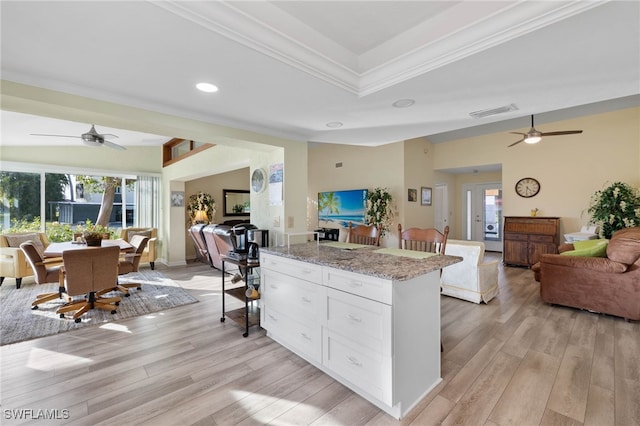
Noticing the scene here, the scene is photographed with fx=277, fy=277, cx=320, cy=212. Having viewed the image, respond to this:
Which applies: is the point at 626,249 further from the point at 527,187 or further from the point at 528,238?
the point at 527,187

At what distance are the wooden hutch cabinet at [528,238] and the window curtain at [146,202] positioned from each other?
825 cm

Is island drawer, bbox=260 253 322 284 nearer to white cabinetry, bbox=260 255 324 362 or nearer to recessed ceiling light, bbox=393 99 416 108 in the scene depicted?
white cabinetry, bbox=260 255 324 362

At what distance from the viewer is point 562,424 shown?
1.68m

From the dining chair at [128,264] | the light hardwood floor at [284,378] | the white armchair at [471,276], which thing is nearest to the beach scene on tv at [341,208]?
the white armchair at [471,276]

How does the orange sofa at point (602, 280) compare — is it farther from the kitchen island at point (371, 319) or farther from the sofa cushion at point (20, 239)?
the sofa cushion at point (20, 239)

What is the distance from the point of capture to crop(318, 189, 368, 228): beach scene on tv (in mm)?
7062

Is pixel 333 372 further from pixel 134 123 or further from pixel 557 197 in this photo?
pixel 557 197

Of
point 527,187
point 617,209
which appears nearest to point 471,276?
point 617,209

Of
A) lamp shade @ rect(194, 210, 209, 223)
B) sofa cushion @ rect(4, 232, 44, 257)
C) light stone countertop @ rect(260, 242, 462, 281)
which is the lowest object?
sofa cushion @ rect(4, 232, 44, 257)

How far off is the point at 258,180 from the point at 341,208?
4071 mm

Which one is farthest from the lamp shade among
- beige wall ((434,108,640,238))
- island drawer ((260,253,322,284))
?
beige wall ((434,108,640,238))

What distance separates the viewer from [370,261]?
7.00ft

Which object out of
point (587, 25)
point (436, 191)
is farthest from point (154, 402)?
point (436, 191)

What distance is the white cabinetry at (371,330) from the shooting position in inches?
68.4
